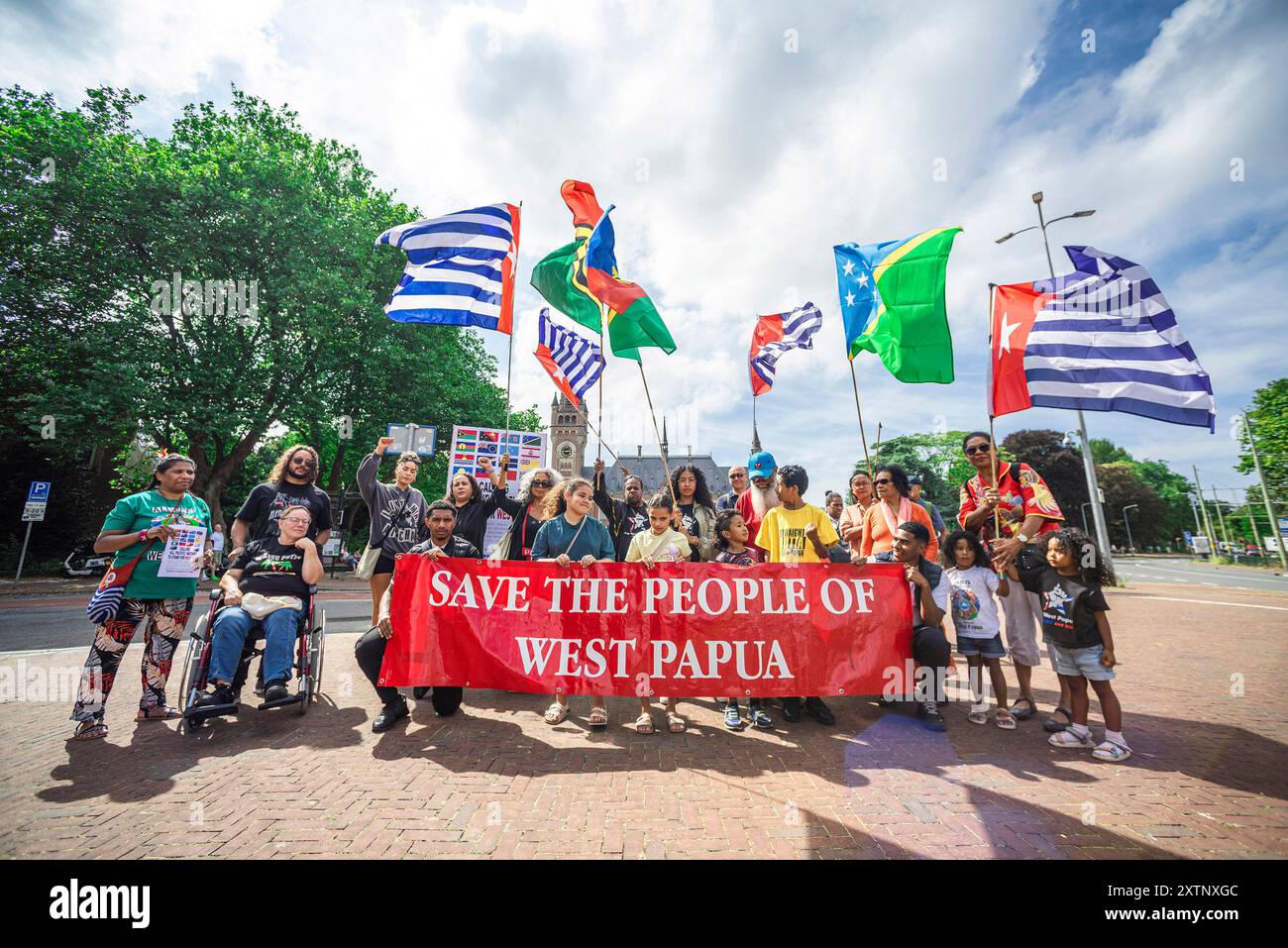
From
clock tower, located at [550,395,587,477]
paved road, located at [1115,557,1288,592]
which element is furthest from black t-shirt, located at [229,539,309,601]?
clock tower, located at [550,395,587,477]

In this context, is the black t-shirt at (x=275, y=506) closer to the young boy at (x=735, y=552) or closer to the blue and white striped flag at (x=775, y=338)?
the young boy at (x=735, y=552)

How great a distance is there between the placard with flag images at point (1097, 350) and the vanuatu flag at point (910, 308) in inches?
21.5

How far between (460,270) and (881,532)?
20.2 ft

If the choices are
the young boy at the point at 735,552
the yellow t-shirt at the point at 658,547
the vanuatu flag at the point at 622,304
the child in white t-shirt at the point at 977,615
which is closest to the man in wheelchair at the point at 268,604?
the yellow t-shirt at the point at 658,547

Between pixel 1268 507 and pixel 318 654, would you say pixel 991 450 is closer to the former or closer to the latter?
pixel 318 654

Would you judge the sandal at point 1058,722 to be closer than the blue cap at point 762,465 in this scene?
Yes

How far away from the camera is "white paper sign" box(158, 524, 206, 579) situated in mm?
4051

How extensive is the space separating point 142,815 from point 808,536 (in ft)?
16.4

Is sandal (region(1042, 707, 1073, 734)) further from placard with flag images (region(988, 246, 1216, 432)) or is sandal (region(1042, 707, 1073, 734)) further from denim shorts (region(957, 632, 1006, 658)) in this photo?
placard with flag images (region(988, 246, 1216, 432))

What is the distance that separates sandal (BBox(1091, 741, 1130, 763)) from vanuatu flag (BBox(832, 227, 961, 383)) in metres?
3.38

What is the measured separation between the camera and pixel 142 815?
2.64 meters

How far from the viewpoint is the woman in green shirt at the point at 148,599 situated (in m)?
3.79

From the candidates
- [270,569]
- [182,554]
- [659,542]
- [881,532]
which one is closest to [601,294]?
[659,542]

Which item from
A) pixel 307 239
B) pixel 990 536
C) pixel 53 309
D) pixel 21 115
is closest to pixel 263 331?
pixel 307 239
